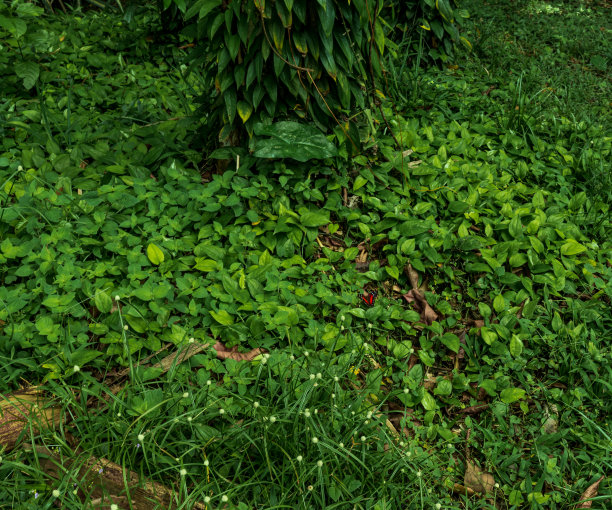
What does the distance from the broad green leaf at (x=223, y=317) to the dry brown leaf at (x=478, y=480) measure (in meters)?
1.18

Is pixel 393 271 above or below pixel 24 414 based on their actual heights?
above

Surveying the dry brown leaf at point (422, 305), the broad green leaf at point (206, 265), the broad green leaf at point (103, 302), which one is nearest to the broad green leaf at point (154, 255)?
the broad green leaf at point (206, 265)

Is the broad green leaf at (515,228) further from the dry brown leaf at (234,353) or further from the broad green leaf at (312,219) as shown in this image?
the dry brown leaf at (234,353)

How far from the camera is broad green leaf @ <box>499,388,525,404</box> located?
231cm

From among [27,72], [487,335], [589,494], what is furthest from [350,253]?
[27,72]

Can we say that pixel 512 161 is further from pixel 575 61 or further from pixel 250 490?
pixel 250 490

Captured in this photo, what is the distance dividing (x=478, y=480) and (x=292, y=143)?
183cm

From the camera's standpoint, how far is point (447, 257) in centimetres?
281

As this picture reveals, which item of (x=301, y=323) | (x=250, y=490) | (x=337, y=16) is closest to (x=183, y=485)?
(x=250, y=490)

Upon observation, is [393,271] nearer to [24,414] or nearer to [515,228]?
[515,228]

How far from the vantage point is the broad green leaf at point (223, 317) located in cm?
233

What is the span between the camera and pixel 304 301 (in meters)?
2.46

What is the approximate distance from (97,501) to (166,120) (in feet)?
7.92

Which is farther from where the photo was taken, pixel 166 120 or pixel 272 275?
pixel 166 120
